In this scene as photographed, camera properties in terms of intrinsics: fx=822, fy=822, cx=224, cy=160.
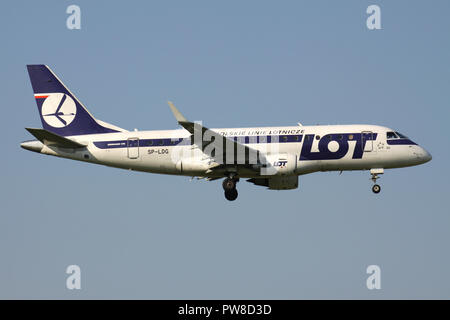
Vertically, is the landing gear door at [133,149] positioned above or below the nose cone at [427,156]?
above

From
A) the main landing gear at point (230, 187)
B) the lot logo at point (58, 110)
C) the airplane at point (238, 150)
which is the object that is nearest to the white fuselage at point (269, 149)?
the airplane at point (238, 150)

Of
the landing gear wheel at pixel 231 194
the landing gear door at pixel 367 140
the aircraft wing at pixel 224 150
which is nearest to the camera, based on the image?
the aircraft wing at pixel 224 150

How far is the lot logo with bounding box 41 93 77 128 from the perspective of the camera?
62500mm

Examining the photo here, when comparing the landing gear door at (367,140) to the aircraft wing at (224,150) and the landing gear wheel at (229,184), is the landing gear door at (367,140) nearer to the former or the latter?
the aircraft wing at (224,150)

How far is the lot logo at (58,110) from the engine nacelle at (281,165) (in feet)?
52.2

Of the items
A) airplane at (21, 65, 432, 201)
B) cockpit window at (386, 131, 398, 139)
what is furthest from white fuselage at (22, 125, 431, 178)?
cockpit window at (386, 131, 398, 139)

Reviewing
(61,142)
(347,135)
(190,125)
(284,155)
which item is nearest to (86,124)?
(61,142)

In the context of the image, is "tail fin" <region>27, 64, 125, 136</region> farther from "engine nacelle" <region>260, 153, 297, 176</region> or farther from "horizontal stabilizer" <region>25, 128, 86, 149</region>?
"engine nacelle" <region>260, 153, 297, 176</region>

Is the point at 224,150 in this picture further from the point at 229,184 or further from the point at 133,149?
the point at 133,149

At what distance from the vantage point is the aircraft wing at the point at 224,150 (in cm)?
5572

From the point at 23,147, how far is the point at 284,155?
19289mm

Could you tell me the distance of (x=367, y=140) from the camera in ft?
190

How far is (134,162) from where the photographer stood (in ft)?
197

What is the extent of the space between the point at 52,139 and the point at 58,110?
412cm
